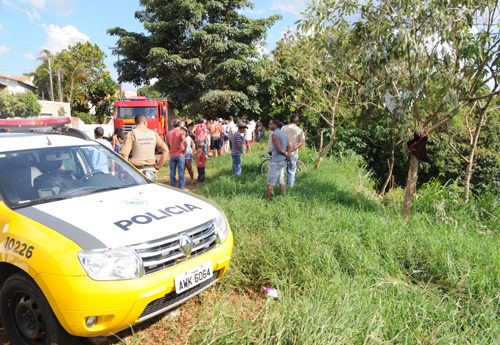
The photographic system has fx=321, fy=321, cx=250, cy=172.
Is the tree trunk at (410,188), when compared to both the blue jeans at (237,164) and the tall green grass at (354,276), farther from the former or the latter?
the blue jeans at (237,164)

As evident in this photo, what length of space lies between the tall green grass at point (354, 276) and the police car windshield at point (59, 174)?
1.53m

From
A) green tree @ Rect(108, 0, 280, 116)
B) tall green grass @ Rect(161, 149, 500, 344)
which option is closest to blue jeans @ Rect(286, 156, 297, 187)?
tall green grass @ Rect(161, 149, 500, 344)

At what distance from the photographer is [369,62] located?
15.0 feet

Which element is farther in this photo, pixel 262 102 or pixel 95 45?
pixel 95 45

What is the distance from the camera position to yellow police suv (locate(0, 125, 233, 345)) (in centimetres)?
207

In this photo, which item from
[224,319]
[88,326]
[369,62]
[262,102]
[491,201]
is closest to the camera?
[88,326]

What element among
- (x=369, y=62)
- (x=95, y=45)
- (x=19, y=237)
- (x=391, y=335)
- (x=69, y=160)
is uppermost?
(x=95, y=45)

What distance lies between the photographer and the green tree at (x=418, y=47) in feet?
13.7

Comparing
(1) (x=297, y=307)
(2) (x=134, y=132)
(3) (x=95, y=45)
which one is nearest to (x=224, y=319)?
(1) (x=297, y=307)

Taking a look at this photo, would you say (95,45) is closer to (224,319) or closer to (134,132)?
(134,132)

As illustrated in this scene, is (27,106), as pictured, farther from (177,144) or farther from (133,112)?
(177,144)

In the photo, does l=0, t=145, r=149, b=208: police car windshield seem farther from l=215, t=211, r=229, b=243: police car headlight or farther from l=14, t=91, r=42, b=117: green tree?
l=14, t=91, r=42, b=117: green tree

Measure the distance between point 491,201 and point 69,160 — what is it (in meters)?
6.20

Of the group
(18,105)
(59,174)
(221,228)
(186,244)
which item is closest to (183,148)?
(59,174)
